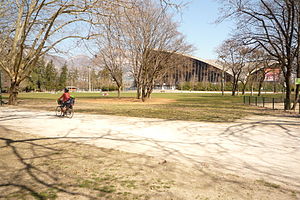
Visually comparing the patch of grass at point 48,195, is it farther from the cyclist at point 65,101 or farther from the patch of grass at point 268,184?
the cyclist at point 65,101

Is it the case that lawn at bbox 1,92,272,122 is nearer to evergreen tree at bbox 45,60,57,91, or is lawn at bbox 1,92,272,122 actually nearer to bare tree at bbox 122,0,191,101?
bare tree at bbox 122,0,191,101

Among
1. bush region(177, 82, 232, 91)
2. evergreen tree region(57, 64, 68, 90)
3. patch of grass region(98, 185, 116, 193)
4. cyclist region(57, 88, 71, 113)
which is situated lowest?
patch of grass region(98, 185, 116, 193)

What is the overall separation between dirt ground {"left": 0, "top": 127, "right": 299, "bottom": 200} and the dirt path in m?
0.59

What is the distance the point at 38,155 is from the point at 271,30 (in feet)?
68.6

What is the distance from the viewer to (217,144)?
24.1 ft

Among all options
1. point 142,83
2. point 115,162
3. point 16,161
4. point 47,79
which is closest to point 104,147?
point 115,162

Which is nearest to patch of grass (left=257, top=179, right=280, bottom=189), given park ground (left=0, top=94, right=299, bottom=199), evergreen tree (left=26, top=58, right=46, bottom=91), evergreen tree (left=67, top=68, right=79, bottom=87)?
park ground (left=0, top=94, right=299, bottom=199)

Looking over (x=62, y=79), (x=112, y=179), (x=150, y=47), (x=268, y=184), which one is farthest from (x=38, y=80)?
(x=268, y=184)

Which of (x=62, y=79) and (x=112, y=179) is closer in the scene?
(x=112, y=179)

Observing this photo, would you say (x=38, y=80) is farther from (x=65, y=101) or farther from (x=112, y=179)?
(x=112, y=179)

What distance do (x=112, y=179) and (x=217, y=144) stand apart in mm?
4130

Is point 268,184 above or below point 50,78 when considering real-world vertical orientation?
below

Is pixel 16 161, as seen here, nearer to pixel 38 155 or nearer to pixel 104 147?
pixel 38 155

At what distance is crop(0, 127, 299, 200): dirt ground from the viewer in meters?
3.81
